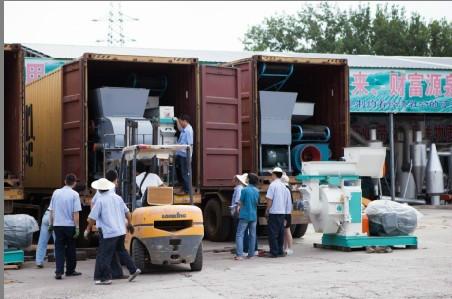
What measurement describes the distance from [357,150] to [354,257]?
2429 millimetres

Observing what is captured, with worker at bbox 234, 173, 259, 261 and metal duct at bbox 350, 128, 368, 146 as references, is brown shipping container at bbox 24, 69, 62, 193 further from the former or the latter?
metal duct at bbox 350, 128, 368, 146

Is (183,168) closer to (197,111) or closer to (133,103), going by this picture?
(197,111)

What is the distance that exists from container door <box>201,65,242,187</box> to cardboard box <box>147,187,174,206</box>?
3.43m

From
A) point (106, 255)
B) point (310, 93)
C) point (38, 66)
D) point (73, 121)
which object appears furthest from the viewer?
point (38, 66)

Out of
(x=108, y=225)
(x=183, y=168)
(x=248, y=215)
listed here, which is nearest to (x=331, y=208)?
(x=248, y=215)

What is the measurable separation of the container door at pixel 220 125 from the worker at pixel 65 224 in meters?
3.91

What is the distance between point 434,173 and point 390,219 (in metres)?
14.0

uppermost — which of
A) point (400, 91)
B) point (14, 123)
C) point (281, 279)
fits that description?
point (400, 91)

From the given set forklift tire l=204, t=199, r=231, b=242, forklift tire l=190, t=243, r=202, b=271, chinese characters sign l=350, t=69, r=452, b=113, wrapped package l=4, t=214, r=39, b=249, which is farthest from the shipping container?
chinese characters sign l=350, t=69, r=452, b=113

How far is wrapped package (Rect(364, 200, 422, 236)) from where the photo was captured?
13.7m

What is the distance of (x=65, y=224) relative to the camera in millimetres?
10773

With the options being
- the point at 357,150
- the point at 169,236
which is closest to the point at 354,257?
the point at 357,150

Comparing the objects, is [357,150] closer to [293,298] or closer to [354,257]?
[354,257]

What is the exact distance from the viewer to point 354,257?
41.4 feet
